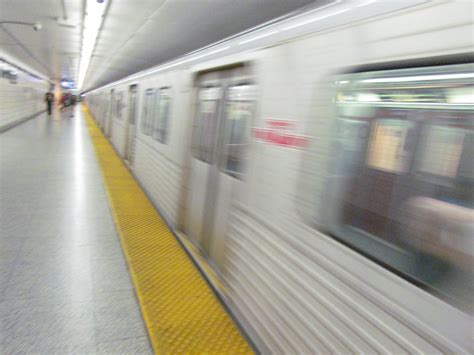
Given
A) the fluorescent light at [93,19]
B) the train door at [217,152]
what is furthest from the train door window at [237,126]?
the fluorescent light at [93,19]

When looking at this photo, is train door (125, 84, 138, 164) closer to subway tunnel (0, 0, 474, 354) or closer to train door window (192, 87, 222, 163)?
subway tunnel (0, 0, 474, 354)

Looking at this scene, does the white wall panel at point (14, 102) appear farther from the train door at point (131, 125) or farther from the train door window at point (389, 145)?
the train door window at point (389, 145)

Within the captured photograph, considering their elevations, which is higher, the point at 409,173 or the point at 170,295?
the point at 409,173

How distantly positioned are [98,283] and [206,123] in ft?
5.89

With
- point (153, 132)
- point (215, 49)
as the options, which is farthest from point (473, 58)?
point (153, 132)

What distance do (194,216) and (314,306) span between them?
2.26 metres

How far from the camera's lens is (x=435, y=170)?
129 centimetres

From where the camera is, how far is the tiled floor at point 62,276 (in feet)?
7.82

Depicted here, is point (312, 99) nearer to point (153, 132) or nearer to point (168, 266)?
point (168, 266)

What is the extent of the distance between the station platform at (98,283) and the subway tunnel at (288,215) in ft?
0.05

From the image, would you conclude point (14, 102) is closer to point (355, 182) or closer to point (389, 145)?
point (355, 182)

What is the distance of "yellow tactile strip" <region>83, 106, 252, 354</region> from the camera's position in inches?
95.7

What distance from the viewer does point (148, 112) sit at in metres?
6.35

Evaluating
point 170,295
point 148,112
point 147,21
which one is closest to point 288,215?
point 170,295
